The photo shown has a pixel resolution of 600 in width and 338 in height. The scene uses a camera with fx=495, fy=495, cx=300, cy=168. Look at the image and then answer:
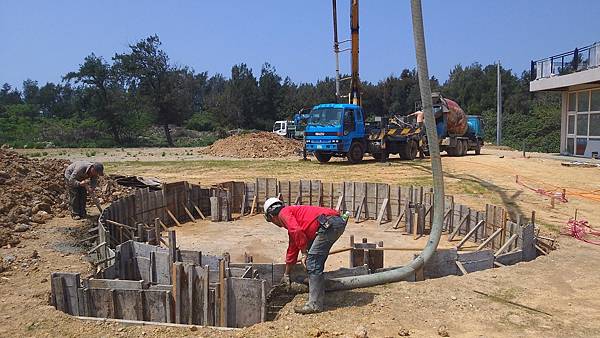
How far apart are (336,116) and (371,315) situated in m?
14.0

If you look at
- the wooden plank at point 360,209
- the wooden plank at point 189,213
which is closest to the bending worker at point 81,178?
the wooden plank at point 189,213

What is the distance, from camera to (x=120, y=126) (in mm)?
39125

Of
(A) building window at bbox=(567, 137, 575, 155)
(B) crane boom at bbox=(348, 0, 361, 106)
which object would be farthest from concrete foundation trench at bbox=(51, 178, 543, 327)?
(A) building window at bbox=(567, 137, 575, 155)

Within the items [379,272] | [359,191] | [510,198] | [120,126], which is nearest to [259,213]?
[359,191]

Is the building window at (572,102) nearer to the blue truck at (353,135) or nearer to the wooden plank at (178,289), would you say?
the blue truck at (353,135)

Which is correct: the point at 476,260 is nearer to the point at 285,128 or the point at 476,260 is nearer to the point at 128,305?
the point at 128,305

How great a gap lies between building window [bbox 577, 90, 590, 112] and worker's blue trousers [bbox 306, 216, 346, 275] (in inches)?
732

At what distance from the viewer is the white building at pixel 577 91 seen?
59.0 ft

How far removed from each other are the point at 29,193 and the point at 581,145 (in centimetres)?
1973

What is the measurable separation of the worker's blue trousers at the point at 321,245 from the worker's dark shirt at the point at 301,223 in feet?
0.24

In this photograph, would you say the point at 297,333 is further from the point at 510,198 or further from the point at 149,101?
the point at 149,101

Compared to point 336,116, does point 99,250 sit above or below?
below

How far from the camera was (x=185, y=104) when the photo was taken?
142 feet

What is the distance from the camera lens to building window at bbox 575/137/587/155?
1986cm
